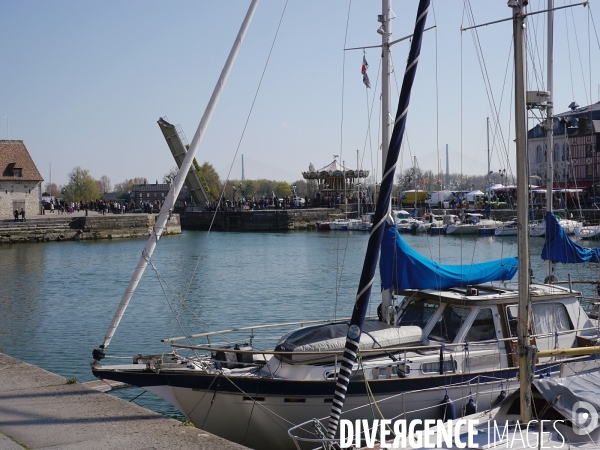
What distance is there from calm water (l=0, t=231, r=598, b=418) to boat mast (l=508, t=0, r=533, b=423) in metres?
5.64

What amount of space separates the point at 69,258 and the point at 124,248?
8.16 metres

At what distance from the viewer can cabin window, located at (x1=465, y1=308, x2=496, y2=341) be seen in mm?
11586

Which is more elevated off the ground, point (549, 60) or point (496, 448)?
point (549, 60)

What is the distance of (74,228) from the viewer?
62.3 meters

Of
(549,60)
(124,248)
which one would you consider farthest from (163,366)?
(124,248)

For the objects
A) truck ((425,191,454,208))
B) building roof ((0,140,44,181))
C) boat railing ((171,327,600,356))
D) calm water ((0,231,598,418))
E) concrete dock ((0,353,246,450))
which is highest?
building roof ((0,140,44,181))

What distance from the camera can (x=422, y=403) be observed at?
35.0 ft

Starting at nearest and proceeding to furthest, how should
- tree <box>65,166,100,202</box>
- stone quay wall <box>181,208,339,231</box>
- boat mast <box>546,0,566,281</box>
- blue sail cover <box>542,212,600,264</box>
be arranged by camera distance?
blue sail cover <box>542,212,600,264</box>
boat mast <box>546,0,566,281</box>
stone quay wall <box>181,208,339,231</box>
tree <box>65,166,100,202</box>

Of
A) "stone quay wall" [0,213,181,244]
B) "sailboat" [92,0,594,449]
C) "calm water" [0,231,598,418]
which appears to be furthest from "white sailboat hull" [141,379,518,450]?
"stone quay wall" [0,213,181,244]

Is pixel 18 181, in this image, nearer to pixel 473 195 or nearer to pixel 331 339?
pixel 473 195

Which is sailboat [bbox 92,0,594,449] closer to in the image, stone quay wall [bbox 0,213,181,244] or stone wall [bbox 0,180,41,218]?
stone quay wall [bbox 0,213,181,244]

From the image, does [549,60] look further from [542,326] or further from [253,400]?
[253,400]

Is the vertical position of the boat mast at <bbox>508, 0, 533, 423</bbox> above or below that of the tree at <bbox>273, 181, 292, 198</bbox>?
below

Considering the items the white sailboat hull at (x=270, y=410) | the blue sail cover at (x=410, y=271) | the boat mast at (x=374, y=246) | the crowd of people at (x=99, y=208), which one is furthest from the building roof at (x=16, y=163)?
the boat mast at (x=374, y=246)
